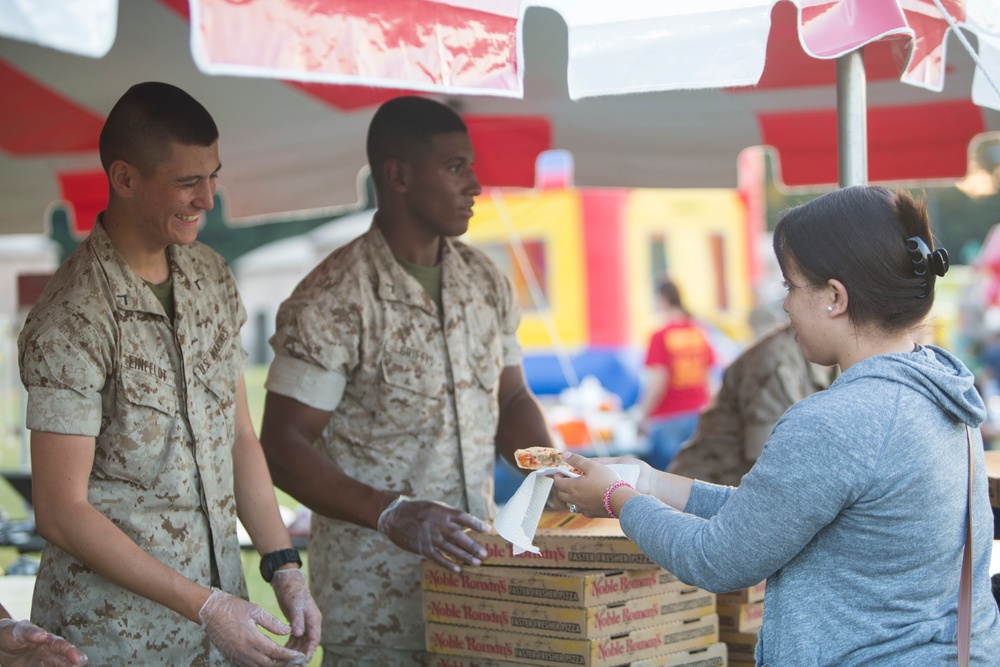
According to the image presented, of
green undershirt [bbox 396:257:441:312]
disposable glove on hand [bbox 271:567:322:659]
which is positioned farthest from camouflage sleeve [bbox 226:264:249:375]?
green undershirt [bbox 396:257:441:312]

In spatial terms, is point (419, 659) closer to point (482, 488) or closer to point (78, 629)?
point (482, 488)

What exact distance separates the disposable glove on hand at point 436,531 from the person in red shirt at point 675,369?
22.7 feet

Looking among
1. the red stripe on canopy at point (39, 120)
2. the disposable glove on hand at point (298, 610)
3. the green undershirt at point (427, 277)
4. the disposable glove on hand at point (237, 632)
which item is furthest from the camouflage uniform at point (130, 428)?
the red stripe on canopy at point (39, 120)

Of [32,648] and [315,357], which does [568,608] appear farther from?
[32,648]

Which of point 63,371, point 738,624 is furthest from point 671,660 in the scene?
point 63,371

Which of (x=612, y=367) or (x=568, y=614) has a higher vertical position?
(x=612, y=367)

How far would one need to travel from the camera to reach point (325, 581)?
3.11m

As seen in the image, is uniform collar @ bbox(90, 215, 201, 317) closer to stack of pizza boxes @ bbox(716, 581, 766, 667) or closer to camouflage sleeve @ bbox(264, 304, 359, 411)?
camouflage sleeve @ bbox(264, 304, 359, 411)

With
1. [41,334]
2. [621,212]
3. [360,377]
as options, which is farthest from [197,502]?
[621,212]

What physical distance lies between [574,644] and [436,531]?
0.44 metres

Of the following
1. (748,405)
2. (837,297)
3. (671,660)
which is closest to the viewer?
(837,297)

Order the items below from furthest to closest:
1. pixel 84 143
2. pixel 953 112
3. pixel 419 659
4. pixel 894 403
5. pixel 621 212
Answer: pixel 621 212 → pixel 84 143 → pixel 953 112 → pixel 419 659 → pixel 894 403

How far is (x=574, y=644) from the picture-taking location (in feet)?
8.04

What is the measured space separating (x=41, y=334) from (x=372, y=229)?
1261mm
